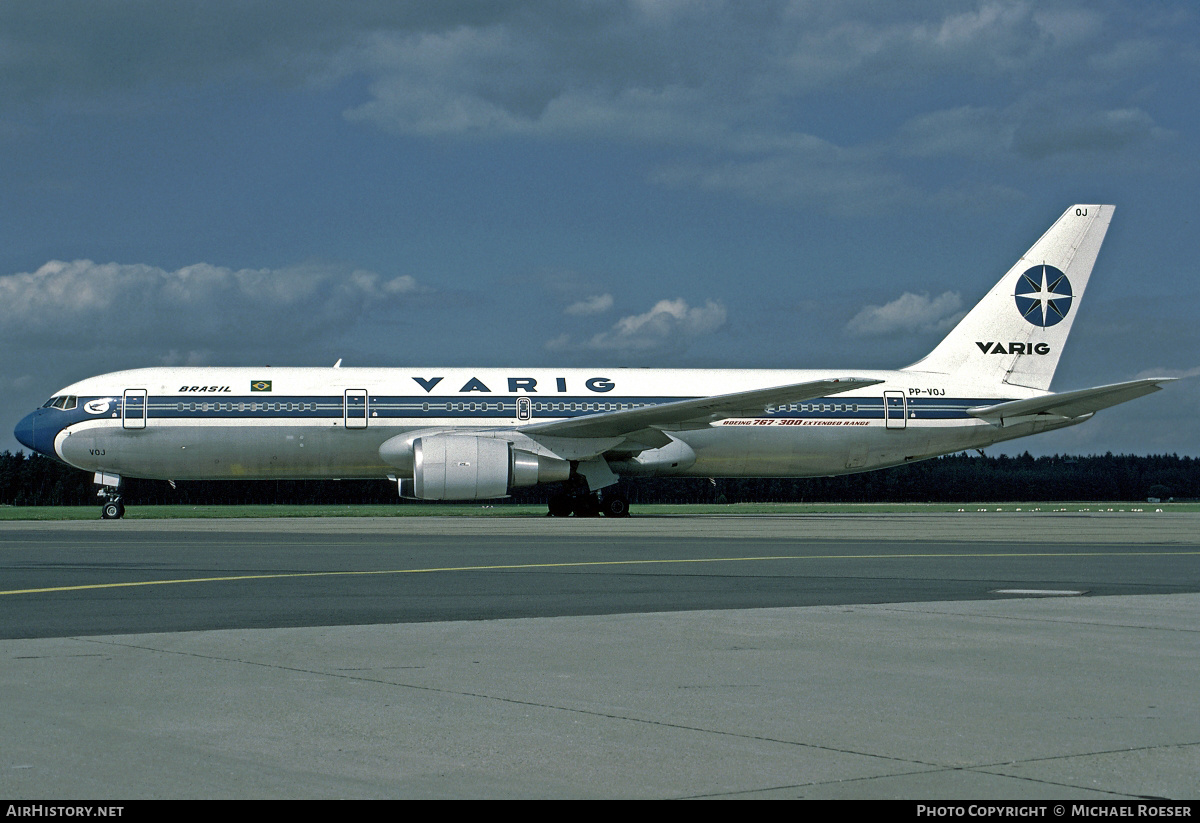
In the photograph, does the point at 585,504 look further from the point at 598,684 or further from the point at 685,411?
the point at 598,684

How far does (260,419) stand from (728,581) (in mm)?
19690

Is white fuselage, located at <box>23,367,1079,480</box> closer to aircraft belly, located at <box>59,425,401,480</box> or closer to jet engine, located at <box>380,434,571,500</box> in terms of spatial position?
aircraft belly, located at <box>59,425,401,480</box>

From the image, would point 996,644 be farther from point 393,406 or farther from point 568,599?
point 393,406

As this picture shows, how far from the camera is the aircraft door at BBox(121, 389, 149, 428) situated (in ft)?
90.7

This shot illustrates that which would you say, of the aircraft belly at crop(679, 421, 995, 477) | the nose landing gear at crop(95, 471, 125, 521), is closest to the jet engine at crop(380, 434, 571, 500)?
the aircraft belly at crop(679, 421, 995, 477)

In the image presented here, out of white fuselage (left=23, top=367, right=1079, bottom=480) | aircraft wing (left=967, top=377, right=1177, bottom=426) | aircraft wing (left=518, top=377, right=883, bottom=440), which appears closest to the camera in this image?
aircraft wing (left=518, top=377, right=883, bottom=440)

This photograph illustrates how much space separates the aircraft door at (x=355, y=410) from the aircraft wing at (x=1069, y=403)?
50.7ft

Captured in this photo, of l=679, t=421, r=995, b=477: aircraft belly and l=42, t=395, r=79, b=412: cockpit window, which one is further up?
l=42, t=395, r=79, b=412: cockpit window

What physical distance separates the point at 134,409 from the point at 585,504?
1085 centimetres

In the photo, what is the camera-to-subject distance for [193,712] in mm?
4527

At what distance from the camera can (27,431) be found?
93.4 ft

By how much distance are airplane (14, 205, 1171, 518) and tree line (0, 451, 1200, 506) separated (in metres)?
19.6

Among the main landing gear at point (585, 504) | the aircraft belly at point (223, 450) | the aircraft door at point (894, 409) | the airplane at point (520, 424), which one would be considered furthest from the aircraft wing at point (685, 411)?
the aircraft belly at point (223, 450)

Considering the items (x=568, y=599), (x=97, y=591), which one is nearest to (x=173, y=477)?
(x=97, y=591)
